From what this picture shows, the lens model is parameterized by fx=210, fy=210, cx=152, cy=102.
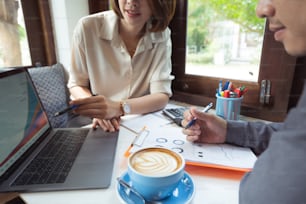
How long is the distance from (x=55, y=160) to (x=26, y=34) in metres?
1.07

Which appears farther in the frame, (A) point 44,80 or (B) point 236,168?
(A) point 44,80

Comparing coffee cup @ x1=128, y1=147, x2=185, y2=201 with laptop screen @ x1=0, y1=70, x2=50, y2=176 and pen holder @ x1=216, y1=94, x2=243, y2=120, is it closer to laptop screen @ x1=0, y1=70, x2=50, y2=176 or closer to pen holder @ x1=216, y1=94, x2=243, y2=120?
laptop screen @ x1=0, y1=70, x2=50, y2=176

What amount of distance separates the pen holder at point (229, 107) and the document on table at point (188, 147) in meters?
0.19

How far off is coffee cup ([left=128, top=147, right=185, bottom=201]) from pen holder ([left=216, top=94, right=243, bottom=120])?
1.33ft

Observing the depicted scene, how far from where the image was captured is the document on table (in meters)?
0.52

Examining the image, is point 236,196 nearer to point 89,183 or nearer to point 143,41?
point 89,183

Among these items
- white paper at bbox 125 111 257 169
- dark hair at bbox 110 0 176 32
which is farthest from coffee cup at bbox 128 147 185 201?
dark hair at bbox 110 0 176 32

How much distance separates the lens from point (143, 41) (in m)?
1.01

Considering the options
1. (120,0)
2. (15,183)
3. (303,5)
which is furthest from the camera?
(120,0)

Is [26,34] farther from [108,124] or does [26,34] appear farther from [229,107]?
[229,107]

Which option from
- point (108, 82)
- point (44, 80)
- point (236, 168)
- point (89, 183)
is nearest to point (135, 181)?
point (89, 183)

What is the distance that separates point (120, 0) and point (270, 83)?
0.75m

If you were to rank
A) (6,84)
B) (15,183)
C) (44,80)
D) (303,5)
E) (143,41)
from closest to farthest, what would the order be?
(303,5)
(15,183)
(6,84)
(143,41)
(44,80)

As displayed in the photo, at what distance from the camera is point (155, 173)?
404 mm
